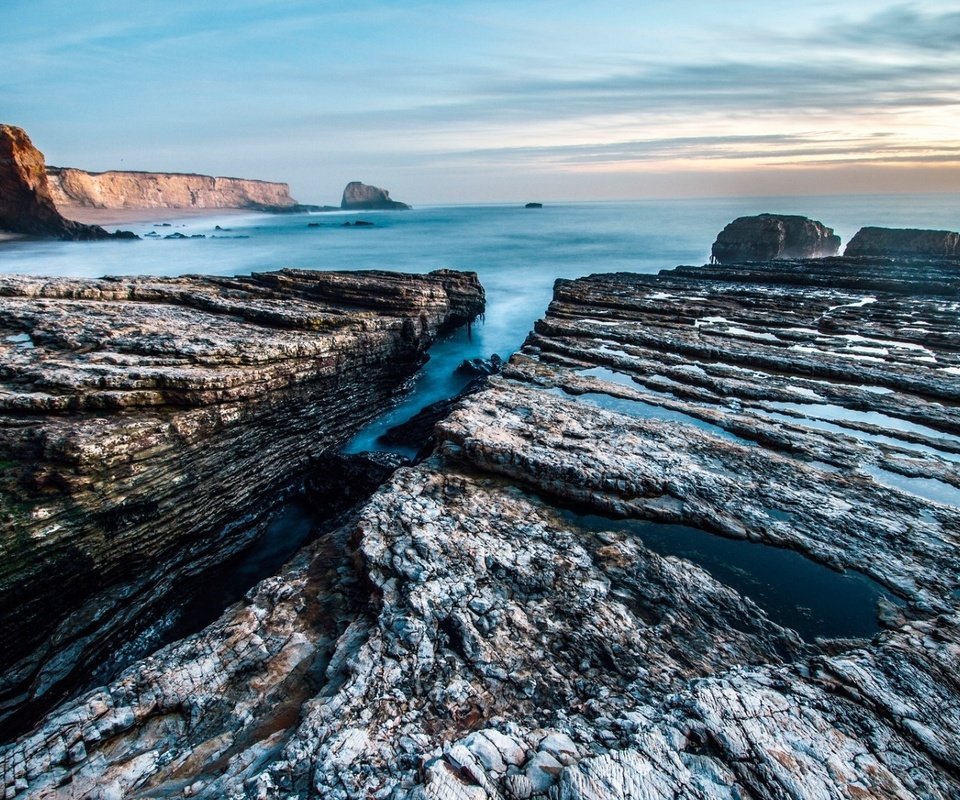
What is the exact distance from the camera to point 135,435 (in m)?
12.4

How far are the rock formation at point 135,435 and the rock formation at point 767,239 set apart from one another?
59.2 meters

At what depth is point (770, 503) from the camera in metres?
11.2

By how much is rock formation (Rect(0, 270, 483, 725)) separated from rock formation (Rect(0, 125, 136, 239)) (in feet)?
234

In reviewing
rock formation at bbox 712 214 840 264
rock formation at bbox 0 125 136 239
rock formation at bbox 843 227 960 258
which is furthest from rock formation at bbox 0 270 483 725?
rock formation at bbox 0 125 136 239

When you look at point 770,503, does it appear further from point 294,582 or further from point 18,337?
point 18,337

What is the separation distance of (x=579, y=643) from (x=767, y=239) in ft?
228

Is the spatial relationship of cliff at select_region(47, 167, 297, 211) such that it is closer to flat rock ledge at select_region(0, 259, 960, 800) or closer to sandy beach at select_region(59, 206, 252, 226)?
sandy beach at select_region(59, 206, 252, 226)

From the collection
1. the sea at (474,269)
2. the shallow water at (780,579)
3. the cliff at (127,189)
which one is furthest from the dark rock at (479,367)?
the cliff at (127,189)

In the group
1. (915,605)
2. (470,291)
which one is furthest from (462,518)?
(470,291)

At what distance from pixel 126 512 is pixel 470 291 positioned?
25507 mm

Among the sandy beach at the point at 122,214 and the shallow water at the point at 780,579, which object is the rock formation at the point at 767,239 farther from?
the sandy beach at the point at 122,214

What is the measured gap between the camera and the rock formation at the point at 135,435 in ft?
35.6

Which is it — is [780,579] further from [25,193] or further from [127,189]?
[127,189]

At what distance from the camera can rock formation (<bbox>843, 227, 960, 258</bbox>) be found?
4834 cm
